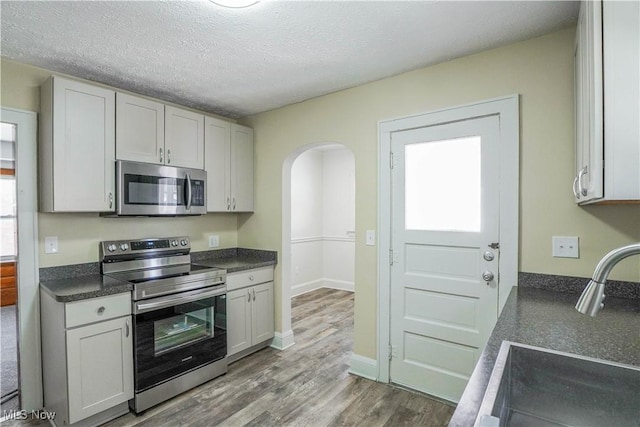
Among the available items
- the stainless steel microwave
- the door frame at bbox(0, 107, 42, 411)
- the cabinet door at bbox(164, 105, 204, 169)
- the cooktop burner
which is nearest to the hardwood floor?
the door frame at bbox(0, 107, 42, 411)

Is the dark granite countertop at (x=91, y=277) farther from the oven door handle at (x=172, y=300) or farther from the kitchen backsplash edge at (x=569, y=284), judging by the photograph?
the kitchen backsplash edge at (x=569, y=284)

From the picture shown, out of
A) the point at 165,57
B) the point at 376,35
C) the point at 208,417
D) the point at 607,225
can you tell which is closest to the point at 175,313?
the point at 208,417

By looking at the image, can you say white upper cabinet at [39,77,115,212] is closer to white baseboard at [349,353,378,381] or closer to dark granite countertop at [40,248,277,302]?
dark granite countertop at [40,248,277,302]

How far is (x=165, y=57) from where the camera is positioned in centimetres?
223

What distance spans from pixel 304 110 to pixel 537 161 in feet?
6.46

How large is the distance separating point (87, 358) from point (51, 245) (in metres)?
0.90

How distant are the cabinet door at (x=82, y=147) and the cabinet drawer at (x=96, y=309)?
66 centimetres

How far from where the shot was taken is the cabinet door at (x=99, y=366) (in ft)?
6.59

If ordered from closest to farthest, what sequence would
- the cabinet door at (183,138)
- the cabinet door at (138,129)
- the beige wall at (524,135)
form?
the beige wall at (524,135) < the cabinet door at (138,129) < the cabinet door at (183,138)

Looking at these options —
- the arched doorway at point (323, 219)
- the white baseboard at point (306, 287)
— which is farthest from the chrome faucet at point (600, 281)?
the white baseboard at point (306, 287)

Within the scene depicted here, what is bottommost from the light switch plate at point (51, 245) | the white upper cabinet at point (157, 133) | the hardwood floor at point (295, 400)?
the hardwood floor at point (295, 400)

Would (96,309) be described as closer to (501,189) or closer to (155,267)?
(155,267)

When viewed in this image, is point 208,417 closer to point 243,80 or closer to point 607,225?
point 243,80

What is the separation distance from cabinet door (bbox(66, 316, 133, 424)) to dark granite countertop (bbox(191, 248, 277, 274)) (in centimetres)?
94
